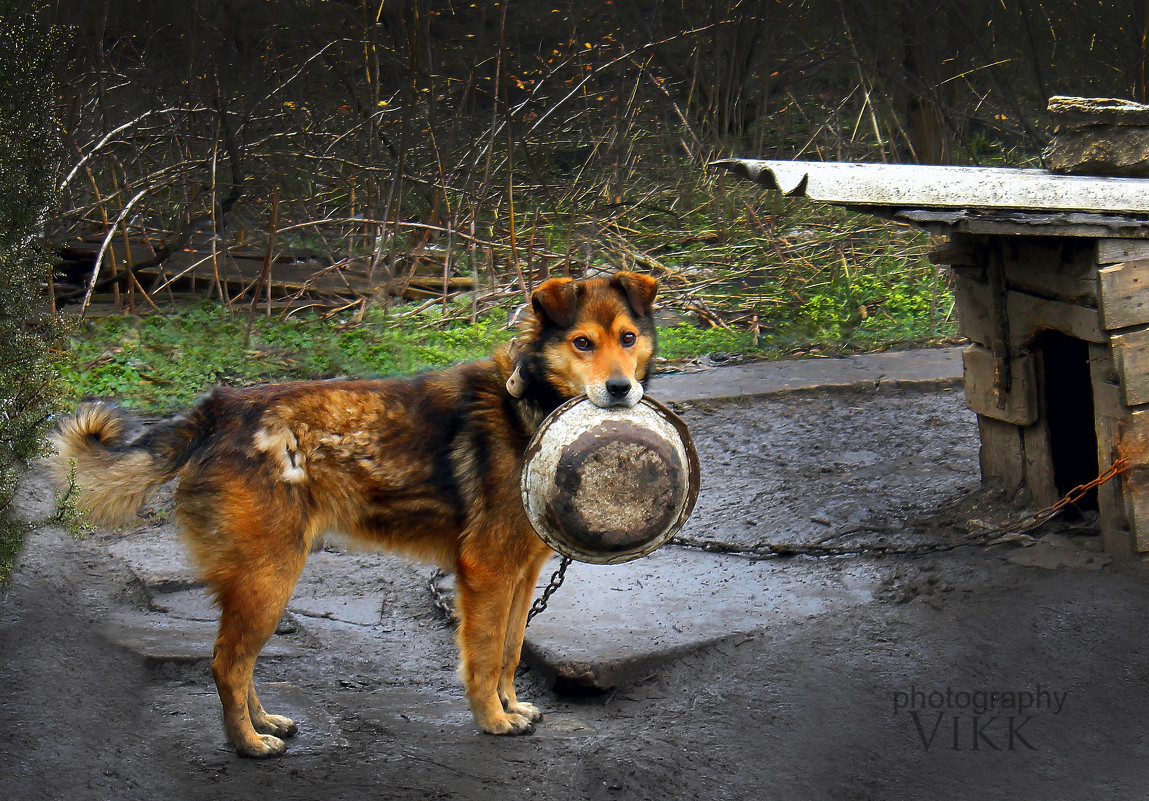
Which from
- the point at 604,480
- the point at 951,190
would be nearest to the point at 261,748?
the point at 604,480

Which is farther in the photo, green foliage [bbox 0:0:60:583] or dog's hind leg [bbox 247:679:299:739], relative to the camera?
dog's hind leg [bbox 247:679:299:739]

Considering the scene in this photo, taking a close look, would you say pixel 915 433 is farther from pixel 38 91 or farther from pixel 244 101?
pixel 244 101

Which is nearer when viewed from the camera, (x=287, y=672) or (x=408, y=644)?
(x=287, y=672)

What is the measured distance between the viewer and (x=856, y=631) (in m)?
5.16

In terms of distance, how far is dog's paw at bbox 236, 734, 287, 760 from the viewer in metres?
4.22

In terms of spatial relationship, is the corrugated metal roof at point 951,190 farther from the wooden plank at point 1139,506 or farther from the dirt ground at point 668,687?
the dirt ground at point 668,687

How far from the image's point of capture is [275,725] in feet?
14.6

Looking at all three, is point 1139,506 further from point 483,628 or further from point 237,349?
point 237,349

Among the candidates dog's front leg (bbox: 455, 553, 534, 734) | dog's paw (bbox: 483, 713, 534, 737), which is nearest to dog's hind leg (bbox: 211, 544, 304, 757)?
dog's front leg (bbox: 455, 553, 534, 734)

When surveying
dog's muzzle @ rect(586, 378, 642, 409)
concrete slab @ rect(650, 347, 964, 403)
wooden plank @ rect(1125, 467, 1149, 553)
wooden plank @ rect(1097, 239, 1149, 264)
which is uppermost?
wooden plank @ rect(1097, 239, 1149, 264)

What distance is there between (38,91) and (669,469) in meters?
3.15

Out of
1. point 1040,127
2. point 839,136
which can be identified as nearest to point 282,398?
point 839,136

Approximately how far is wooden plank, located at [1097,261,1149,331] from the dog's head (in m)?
2.35

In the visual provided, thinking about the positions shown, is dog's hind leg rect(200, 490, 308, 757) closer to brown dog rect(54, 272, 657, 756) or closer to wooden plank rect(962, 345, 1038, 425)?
brown dog rect(54, 272, 657, 756)
